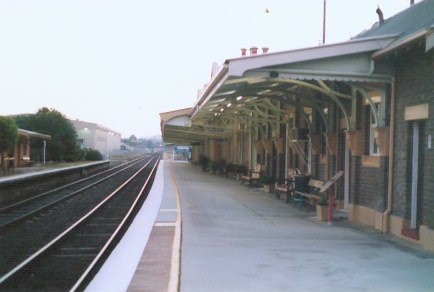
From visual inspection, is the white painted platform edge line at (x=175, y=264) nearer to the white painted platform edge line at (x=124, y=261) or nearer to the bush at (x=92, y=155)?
the white painted platform edge line at (x=124, y=261)

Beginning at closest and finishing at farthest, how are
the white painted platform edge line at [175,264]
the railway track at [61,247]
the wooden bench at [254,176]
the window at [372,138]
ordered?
1. the white painted platform edge line at [175,264]
2. the railway track at [61,247]
3. the window at [372,138]
4. the wooden bench at [254,176]

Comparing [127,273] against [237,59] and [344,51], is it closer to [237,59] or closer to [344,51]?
[237,59]

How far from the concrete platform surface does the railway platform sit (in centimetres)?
1

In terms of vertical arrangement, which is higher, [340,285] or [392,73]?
[392,73]

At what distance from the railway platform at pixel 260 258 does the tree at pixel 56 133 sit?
48288 millimetres

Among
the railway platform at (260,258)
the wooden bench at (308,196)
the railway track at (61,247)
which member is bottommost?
the railway track at (61,247)

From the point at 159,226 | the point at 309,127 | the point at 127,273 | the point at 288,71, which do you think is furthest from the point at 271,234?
the point at 309,127

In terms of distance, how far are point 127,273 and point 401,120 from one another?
215 inches

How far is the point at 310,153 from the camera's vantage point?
15.9 m

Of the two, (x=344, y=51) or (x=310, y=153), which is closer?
(x=344, y=51)

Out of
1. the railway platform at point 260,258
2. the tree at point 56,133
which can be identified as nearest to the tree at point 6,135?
the tree at point 56,133

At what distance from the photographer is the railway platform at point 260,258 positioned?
20.1 ft

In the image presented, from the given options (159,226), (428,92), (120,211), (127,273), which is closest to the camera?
(127,273)

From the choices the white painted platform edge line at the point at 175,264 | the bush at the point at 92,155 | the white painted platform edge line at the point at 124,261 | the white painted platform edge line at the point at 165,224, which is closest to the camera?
the white painted platform edge line at the point at 175,264
